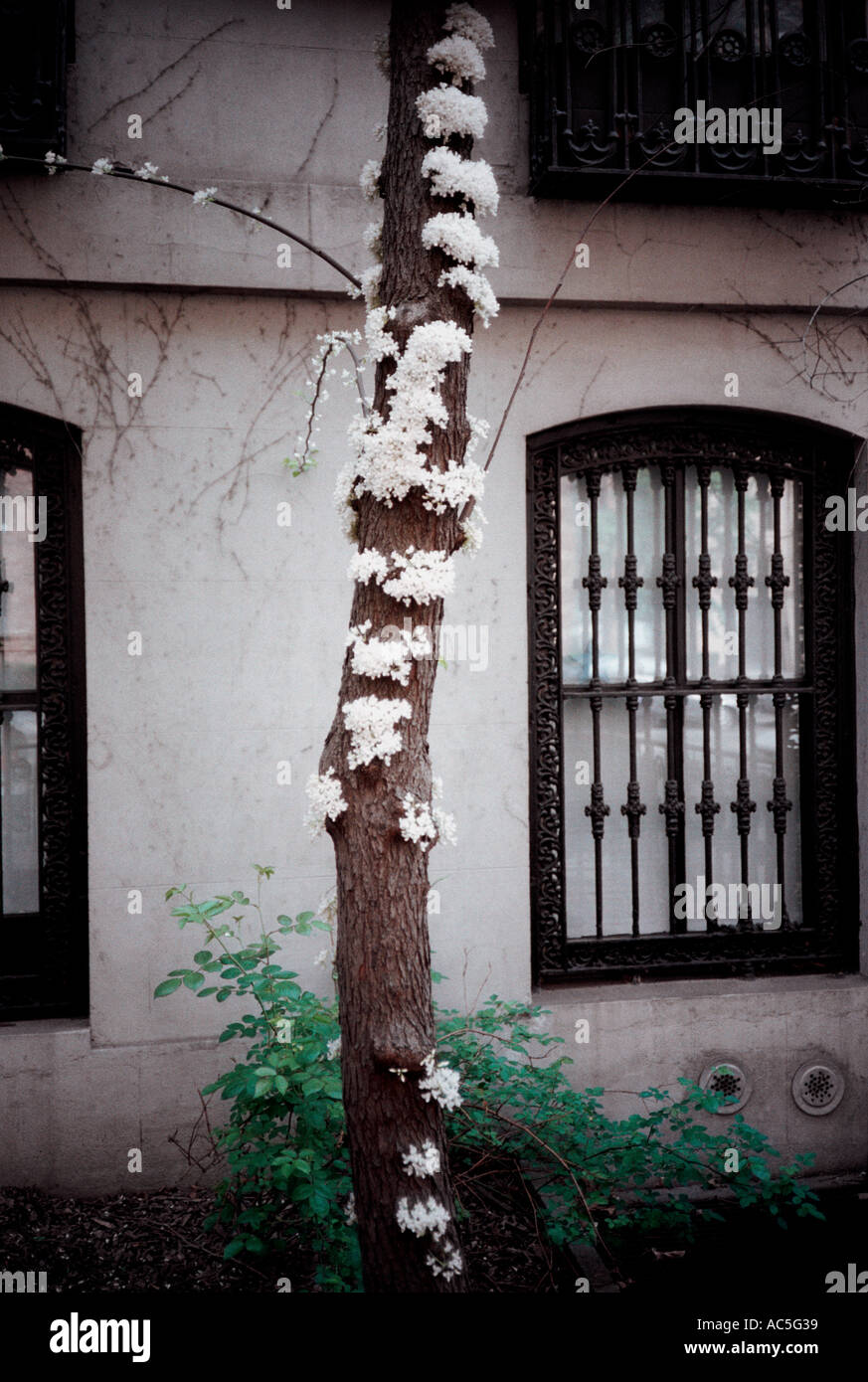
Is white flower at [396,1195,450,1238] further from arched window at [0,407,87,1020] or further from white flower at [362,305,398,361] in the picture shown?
arched window at [0,407,87,1020]

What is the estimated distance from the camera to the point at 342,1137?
3.76 metres

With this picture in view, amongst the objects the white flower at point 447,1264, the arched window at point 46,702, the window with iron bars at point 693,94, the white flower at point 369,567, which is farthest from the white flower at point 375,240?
the white flower at point 447,1264

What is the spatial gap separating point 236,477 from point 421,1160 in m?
3.25

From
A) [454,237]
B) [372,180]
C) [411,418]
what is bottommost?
[411,418]

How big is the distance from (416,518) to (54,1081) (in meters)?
3.46

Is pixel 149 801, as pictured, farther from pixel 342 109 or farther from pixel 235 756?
pixel 342 109

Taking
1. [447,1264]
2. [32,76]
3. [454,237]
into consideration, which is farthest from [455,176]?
[447,1264]

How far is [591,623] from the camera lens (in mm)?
5352

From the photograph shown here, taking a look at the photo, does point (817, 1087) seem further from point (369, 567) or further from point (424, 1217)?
point (369, 567)

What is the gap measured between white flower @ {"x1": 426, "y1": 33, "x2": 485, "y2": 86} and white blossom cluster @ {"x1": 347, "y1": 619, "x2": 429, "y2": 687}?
1.69 metres

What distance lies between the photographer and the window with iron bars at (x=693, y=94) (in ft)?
15.6

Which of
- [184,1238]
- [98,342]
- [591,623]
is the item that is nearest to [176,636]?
[98,342]

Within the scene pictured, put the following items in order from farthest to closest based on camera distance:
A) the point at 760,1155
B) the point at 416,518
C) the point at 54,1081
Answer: the point at 760,1155 < the point at 54,1081 < the point at 416,518

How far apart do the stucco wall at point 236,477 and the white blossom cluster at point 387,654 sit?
6.83ft
